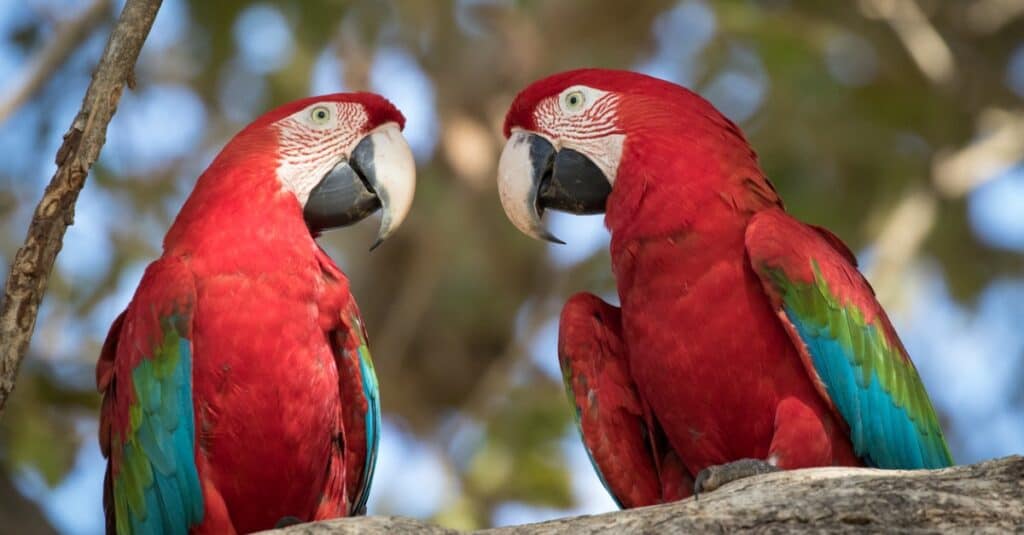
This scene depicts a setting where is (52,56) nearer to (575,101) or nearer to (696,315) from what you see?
(575,101)

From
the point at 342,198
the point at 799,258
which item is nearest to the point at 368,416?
the point at 342,198

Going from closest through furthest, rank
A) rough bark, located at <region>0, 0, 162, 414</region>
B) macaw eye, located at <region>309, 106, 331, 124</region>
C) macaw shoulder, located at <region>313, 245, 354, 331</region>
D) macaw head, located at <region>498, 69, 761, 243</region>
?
1. rough bark, located at <region>0, 0, 162, 414</region>
2. macaw shoulder, located at <region>313, 245, 354, 331</region>
3. macaw head, located at <region>498, 69, 761, 243</region>
4. macaw eye, located at <region>309, 106, 331, 124</region>

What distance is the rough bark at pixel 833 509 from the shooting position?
2.93 metres

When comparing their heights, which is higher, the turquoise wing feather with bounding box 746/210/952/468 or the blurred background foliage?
the blurred background foliage

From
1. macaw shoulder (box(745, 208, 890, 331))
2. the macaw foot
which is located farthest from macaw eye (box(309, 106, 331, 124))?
the macaw foot

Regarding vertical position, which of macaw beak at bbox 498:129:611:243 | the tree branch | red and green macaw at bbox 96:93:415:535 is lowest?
red and green macaw at bbox 96:93:415:535

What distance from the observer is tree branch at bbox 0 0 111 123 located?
5660 mm

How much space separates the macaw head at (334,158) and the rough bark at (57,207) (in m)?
0.74

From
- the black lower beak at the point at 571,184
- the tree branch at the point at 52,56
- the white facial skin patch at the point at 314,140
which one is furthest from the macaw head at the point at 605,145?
the tree branch at the point at 52,56

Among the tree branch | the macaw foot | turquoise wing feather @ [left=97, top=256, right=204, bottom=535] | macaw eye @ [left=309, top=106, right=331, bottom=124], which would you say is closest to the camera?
the macaw foot

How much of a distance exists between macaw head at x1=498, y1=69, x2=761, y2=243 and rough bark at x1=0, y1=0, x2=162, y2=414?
1.31m

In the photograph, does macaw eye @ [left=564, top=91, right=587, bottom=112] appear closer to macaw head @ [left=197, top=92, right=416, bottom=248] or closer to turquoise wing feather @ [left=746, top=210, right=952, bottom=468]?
macaw head @ [left=197, top=92, right=416, bottom=248]

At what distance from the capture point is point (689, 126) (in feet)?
13.4

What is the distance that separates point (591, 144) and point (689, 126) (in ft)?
0.97
